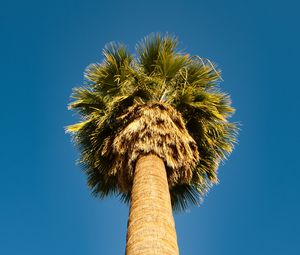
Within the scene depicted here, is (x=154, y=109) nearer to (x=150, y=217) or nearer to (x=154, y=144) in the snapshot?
(x=154, y=144)

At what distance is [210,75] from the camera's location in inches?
365

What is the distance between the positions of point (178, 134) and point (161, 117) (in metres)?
0.53

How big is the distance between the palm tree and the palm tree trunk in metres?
0.76

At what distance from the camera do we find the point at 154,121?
7.48 m

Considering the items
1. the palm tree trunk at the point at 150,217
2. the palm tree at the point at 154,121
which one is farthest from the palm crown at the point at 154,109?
the palm tree trunk at the point at 150,217

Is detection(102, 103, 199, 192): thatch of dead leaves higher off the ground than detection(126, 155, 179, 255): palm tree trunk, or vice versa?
detection(102, 103, 199, 192): thatch of dead leaves

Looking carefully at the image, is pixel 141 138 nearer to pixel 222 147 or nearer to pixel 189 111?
pixel 189 111

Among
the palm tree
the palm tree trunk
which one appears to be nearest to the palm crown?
the palm tree

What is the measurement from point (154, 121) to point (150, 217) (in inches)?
111

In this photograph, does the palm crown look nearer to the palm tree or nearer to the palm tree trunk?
the palm tree

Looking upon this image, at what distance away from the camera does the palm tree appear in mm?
7313

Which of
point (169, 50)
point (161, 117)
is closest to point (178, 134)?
point (161, 117)

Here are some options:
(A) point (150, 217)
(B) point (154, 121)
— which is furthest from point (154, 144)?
(A) point (150, 217)

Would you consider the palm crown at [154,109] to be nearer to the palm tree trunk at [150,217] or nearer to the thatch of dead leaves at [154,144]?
the thatch of dead leaves at [154,144]
